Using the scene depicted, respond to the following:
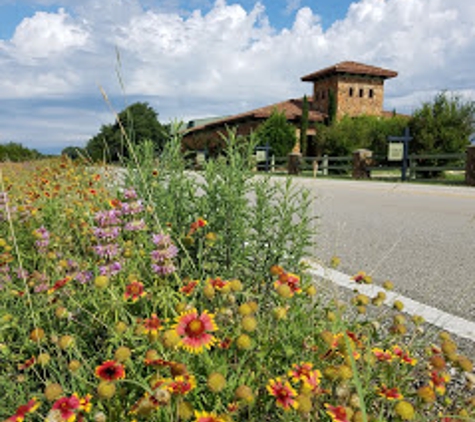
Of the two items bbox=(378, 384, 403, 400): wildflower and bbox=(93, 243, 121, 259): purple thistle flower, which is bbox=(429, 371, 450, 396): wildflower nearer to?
bbox=(378, 384, 403, 400): wildflower

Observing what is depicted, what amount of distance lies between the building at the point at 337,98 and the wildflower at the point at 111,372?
36.8 meters

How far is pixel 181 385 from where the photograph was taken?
98cm

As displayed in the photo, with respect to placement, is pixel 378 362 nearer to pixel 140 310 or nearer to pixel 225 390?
pixel 225 390

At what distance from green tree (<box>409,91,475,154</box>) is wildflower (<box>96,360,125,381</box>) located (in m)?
21.4

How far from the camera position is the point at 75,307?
1.79 m

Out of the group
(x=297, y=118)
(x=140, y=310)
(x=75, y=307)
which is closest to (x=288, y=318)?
(x=140, y=310)

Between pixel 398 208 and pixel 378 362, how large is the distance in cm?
612

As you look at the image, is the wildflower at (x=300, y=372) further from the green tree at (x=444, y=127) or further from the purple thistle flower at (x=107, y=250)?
the green tree at (x=444, y=127)

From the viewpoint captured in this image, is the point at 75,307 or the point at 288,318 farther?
the point at 75,307

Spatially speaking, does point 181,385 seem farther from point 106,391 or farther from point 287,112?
point 287,112

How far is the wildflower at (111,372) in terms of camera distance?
1047mm

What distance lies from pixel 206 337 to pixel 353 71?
1622 inches

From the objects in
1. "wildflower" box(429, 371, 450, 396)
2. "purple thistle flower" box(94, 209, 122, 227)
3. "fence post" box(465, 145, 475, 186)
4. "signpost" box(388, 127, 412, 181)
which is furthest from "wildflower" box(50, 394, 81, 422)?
"signpost" box(388, 127, 412, 181)

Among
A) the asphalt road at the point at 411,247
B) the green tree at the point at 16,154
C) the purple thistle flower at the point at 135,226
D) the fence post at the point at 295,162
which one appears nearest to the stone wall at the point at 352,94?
the fence post at the point at 295,162
